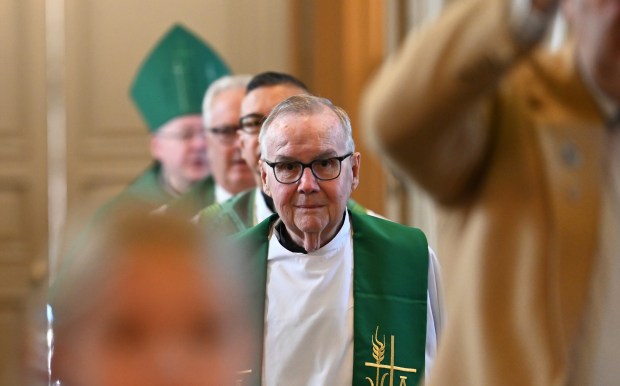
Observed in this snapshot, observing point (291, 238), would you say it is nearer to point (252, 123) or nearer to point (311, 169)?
point (311, 169)

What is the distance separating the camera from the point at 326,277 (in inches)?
139

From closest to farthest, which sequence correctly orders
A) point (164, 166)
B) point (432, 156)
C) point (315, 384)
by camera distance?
point (432, 156) → point (315, 384) → point (164, 166)

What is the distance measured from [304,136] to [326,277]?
1.27 ft

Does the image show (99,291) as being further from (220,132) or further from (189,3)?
(189,3)

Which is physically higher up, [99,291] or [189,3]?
[189,3]

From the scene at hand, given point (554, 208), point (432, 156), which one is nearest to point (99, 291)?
point (432, 156)

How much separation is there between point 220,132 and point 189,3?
2193 millimetres

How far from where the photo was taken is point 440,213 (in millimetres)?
1972

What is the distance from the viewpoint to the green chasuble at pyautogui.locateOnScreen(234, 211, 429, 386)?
11.4ft

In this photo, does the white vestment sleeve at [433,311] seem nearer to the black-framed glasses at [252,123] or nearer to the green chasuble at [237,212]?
the green chasuble at [237,212]

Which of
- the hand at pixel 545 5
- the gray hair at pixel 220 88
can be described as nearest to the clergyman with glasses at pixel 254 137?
the gray hair at pixel 220 88

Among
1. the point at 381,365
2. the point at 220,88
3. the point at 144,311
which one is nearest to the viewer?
the point at 144,311

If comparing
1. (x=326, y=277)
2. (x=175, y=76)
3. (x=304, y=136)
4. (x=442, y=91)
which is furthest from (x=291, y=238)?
(x=175, y=76)

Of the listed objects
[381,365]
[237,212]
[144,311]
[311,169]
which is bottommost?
[381,365]
